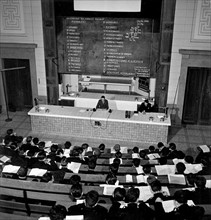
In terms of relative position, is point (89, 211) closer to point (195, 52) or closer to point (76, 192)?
point (76, 192)

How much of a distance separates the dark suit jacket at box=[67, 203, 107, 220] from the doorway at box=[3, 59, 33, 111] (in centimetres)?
782

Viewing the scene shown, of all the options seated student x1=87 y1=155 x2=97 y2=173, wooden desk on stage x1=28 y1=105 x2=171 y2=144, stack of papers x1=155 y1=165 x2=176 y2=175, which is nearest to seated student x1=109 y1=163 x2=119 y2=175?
seated student x1=87 y1=155 x2=97 y2=173

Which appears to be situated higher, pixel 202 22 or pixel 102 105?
pixel 202 22

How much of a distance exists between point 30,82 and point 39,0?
10.1 feet

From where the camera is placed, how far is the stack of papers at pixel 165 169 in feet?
21.7

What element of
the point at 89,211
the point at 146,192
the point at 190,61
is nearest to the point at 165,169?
the point at 146,192

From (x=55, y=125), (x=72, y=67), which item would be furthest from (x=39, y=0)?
(x=55, y=125)

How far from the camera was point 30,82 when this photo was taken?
12.0 metres

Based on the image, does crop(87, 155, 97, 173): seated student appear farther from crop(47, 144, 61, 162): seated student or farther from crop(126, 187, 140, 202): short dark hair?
crop(126, 187, 140, 202): short dark hair

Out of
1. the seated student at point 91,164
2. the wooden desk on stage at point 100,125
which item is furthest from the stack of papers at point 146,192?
the wooden desk on stage at point 100,125

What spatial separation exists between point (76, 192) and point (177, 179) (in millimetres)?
2119

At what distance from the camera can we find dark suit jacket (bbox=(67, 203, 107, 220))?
4781 millimetres

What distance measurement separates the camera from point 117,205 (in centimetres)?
508

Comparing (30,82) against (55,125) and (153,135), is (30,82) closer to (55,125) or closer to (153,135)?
(55,125)
